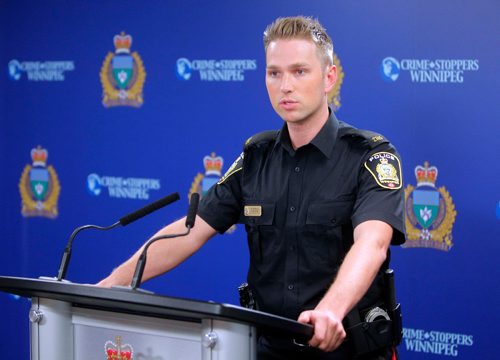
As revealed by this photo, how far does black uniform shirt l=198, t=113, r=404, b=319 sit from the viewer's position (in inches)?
81.7

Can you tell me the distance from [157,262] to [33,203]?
2.09 m

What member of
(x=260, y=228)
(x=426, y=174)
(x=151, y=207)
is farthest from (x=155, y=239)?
(x=426, y=174)

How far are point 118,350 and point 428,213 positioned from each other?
1.63 metres

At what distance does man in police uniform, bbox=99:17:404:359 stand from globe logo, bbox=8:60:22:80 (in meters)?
2.18

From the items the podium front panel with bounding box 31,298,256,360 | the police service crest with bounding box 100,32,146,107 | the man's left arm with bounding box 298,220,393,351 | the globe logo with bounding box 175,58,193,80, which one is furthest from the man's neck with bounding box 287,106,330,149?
the police service crest with bounding box 100,32,146,107

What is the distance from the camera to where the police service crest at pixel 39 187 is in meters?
4.04

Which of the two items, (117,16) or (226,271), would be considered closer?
(226,271)

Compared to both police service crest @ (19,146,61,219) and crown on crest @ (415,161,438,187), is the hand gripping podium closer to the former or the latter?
crown on crest @ (415,161,438,187)

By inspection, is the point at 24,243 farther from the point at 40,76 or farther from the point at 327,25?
the point at 327,25

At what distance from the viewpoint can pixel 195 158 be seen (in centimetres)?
354

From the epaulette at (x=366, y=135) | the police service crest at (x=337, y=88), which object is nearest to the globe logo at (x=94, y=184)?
the police service crest at (x=337, y=88)

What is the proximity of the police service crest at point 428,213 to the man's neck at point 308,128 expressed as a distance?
867 mm

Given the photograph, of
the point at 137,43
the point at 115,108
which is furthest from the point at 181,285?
the point at 137,43

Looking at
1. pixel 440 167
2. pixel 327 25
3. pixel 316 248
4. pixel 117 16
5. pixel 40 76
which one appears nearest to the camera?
pixel 316 248
